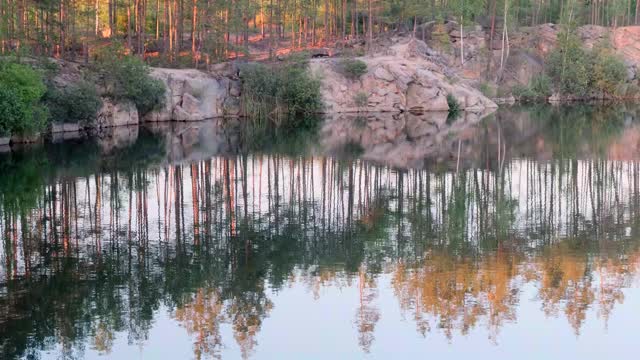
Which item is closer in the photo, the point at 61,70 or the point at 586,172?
the point at 586,172

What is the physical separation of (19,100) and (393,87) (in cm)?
3858

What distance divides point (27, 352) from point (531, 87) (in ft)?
263

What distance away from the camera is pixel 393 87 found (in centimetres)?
7250

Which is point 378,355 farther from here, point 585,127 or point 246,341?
point 585,127

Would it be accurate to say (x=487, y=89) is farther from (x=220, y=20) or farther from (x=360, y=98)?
(x=220, y=20)

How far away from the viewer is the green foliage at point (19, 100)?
39156 millimetres

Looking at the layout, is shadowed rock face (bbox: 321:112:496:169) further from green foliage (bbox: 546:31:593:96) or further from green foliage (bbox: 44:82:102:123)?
green foliage (bbox: 546:31:593:96)

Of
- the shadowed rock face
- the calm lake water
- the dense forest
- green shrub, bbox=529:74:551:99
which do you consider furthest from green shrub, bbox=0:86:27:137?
green shrub, bbox=529:74:551:99

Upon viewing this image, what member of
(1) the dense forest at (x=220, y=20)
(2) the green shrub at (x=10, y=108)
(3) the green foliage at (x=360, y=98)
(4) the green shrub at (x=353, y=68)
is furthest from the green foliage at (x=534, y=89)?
(2) the green shrub at (x=10, y=108)

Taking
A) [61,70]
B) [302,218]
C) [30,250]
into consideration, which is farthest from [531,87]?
[30,250]

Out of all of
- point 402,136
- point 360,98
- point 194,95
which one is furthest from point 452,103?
point 402,136

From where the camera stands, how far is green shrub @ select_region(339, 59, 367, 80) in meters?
70.2

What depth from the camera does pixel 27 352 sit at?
42.0 ft

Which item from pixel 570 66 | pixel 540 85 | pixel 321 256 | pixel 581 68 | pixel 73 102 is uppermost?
pixel 570 66
